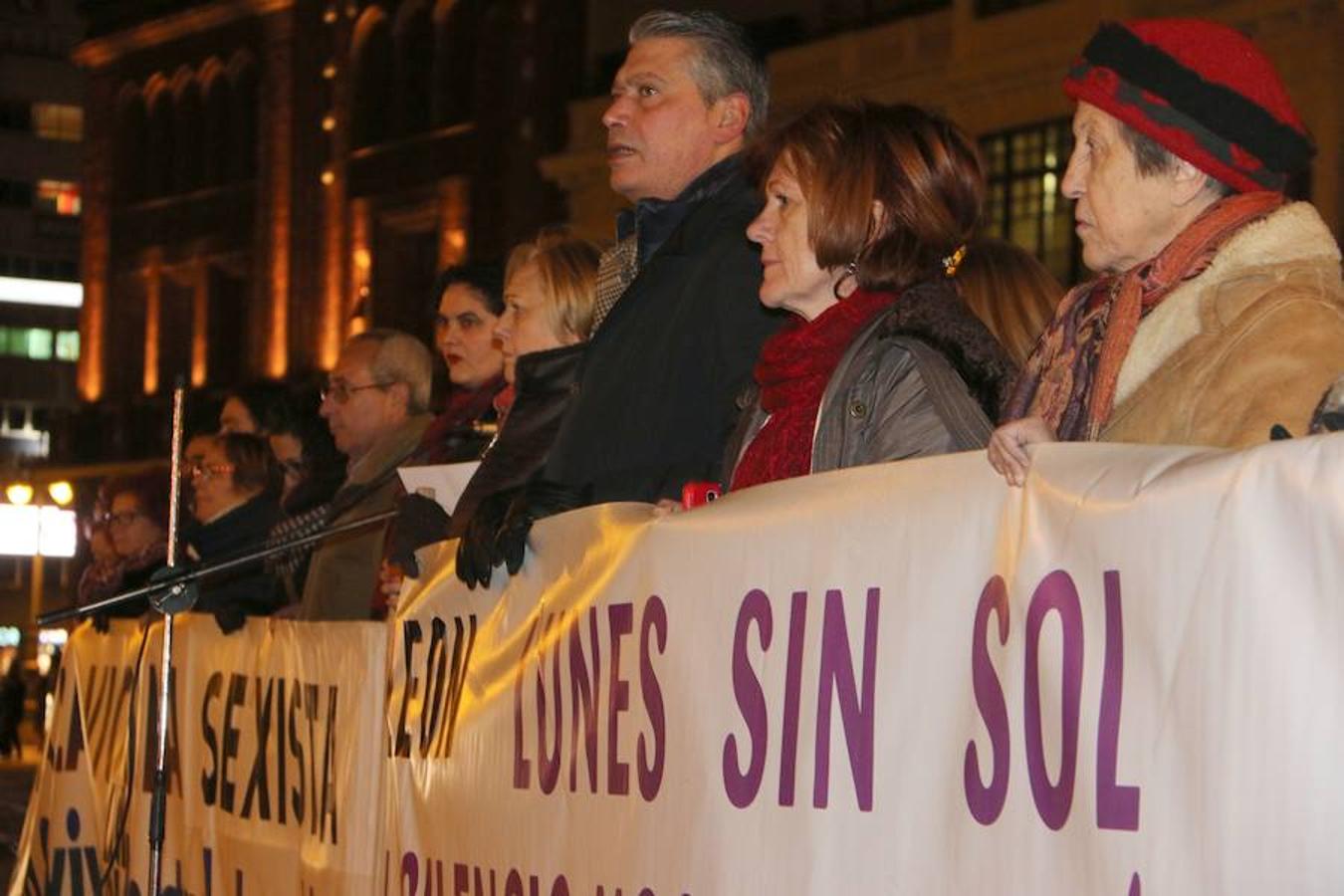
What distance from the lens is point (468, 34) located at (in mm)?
39062

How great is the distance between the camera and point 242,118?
4578 centimetres

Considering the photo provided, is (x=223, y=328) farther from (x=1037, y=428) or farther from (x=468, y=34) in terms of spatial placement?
(x=1037, y=428)

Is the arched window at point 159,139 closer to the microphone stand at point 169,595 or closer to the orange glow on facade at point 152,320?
the orange glow on facade at point 152,320

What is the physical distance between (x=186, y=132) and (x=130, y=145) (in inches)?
93.4

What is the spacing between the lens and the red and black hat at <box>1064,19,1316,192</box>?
12.3ft

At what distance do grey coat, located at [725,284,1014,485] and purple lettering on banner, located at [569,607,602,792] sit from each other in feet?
2.10

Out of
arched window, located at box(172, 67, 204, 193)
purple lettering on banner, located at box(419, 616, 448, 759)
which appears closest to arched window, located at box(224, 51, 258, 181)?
arched window, located at box(172, 67, 204, 193)

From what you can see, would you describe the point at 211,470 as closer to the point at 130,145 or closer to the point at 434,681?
the point at 434,681

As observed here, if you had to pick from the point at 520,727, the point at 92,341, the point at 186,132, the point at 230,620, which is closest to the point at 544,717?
the point at 520,727

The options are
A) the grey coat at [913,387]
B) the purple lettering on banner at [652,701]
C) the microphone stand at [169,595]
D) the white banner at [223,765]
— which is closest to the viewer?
the grey coat at [913,387]

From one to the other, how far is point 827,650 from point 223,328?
43775 millimetres

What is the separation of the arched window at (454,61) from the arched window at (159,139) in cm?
1045

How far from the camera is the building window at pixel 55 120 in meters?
78.4

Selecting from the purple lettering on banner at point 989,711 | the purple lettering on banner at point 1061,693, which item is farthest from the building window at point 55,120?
the purple lettering on banner at point 1061,693
